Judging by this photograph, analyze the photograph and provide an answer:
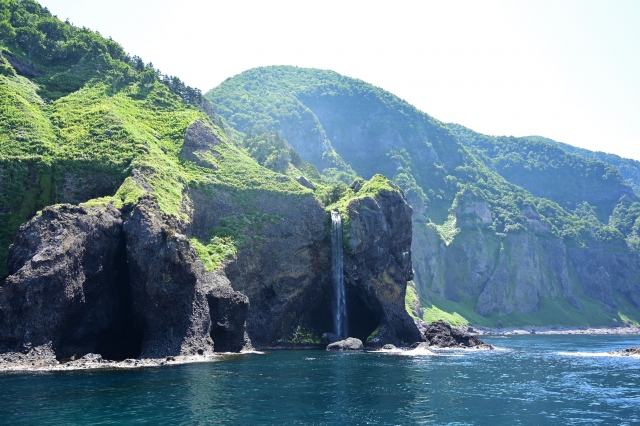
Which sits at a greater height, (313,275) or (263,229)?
(263,229)

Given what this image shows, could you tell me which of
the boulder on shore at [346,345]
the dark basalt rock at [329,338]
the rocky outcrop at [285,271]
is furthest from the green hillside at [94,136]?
the boulder on shore at [346,345]

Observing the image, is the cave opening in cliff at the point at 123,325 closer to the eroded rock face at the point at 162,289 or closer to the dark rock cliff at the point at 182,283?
the dark rock cliff at the point at 182,283

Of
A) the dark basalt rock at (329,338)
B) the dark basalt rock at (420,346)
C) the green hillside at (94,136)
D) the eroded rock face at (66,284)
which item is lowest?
the dark basalt rock at (420,346)

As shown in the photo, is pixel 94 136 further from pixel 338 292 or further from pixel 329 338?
pixel 329 338

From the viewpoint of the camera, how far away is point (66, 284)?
2051 inches

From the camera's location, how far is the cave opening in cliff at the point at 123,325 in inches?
2365

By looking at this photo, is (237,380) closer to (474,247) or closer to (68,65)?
(68,65)

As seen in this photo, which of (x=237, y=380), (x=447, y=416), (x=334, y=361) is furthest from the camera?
(x=334, y=361)

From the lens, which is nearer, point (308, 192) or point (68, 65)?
point (308, 192)

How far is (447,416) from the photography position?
113 ft

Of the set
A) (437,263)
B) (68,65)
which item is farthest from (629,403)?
(437,263)

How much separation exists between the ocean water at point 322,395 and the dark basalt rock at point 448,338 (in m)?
A: 26.6

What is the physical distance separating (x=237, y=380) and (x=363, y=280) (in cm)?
4599

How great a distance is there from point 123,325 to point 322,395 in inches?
1215
